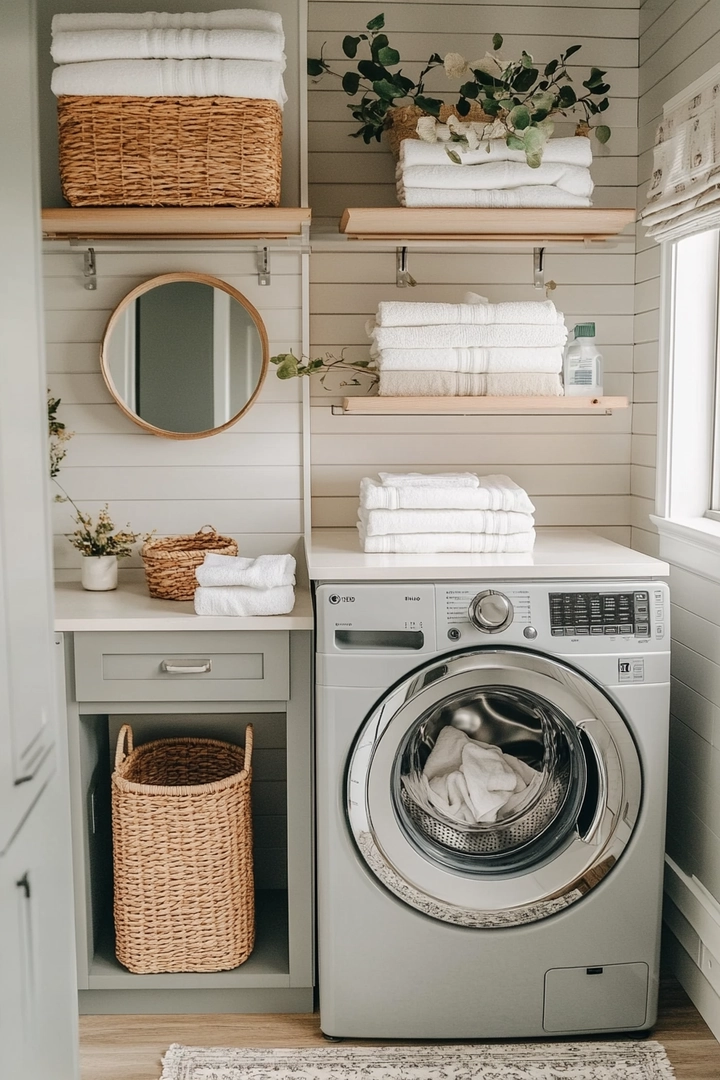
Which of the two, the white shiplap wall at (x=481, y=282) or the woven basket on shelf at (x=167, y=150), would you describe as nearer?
the woven basket on shelf at (x=167, y=150)

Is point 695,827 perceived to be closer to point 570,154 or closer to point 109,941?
point 109,941

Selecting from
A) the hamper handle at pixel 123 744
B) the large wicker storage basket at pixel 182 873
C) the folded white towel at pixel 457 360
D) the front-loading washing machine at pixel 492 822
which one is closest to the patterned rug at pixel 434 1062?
the front-loading washing machine at pixel 492 822

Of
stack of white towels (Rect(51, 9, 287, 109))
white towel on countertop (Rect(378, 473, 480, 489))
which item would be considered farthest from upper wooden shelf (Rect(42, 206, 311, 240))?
white towel on countertop (Rect(378, 473, 480, 489))

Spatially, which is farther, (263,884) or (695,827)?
(263,884)

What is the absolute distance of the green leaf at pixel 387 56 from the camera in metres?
2.31

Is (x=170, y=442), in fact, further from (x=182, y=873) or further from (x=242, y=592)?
(x=182, y=873)

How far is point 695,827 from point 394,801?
28.7 inches

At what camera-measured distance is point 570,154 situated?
2297 millimetres

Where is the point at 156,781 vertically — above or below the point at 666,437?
below

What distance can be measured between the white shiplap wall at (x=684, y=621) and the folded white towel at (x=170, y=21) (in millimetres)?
955

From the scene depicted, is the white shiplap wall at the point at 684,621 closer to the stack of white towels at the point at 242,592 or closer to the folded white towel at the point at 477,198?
the folded white towel at the point at 477,198

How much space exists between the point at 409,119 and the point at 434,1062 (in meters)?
2.17

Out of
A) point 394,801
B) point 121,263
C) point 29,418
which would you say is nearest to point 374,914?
point 394,801

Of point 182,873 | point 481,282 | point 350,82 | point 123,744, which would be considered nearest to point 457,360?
point 481,282
